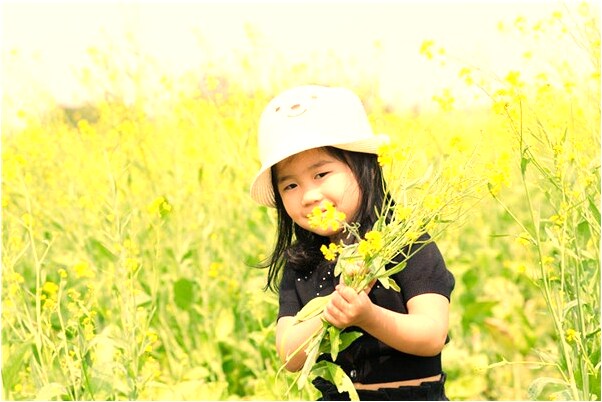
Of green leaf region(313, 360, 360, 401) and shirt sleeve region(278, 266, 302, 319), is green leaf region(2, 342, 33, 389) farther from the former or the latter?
green leaf region(313, 360, 360, 401)

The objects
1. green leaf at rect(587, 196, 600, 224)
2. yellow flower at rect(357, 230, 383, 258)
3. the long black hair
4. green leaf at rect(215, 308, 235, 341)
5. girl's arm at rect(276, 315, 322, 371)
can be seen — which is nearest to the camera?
yellow flower at rect(357, 230, 383, 258)

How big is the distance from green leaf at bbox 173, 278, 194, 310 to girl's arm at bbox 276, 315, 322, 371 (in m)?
1.20

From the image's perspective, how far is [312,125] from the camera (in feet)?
6.84

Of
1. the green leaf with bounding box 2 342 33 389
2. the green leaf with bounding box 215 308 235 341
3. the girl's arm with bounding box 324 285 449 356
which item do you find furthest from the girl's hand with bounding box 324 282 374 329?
the green leaf with bounding box 215 308 235 341

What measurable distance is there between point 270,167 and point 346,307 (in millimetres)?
569

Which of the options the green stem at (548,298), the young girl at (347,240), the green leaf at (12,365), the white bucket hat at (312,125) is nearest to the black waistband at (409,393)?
the young girl at (347,240)

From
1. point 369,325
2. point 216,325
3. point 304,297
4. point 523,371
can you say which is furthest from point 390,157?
point 523,371

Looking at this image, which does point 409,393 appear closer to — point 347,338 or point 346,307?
point 347,338

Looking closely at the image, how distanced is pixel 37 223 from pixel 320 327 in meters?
2.06

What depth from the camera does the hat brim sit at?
2.09m

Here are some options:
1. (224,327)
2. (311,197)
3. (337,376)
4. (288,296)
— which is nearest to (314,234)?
(288,296)

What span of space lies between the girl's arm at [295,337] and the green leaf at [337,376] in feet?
0.22

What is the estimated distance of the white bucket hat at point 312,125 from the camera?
2062 millimetres

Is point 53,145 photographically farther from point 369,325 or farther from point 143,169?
point 369,325
